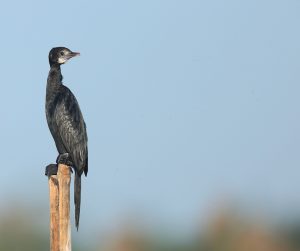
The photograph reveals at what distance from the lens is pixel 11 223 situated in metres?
22.2

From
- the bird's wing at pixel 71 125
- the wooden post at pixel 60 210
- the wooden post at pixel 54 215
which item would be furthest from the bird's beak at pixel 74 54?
the wooden post at pixel 54 215

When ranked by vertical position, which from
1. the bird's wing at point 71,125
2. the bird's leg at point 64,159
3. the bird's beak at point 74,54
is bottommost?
the bird's leg at point 64,159

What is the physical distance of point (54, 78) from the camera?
1350 centimetres

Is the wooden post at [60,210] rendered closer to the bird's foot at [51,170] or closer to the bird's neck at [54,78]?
the bird's foot at [51,170]

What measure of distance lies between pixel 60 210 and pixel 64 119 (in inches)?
76.9

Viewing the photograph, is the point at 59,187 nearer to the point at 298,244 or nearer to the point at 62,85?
the point at 62,85

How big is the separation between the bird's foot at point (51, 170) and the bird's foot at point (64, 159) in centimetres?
59

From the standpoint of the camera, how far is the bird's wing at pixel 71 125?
42.5ft

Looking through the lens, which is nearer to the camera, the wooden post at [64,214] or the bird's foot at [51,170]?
the wooden post at [64,214]

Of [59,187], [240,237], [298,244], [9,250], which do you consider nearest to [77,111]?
[59,187]

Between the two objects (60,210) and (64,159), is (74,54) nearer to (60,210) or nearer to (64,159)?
(64,159)

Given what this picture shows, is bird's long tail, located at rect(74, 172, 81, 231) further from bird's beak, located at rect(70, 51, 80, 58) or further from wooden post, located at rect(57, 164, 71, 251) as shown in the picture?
bird's beak, located at rect(70, 51, 80, 58)

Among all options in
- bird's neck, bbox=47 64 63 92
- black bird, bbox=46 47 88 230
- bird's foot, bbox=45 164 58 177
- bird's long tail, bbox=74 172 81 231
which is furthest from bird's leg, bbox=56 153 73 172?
bird's neck, bbox=47 64 63 92

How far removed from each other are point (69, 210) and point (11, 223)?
11.1m
